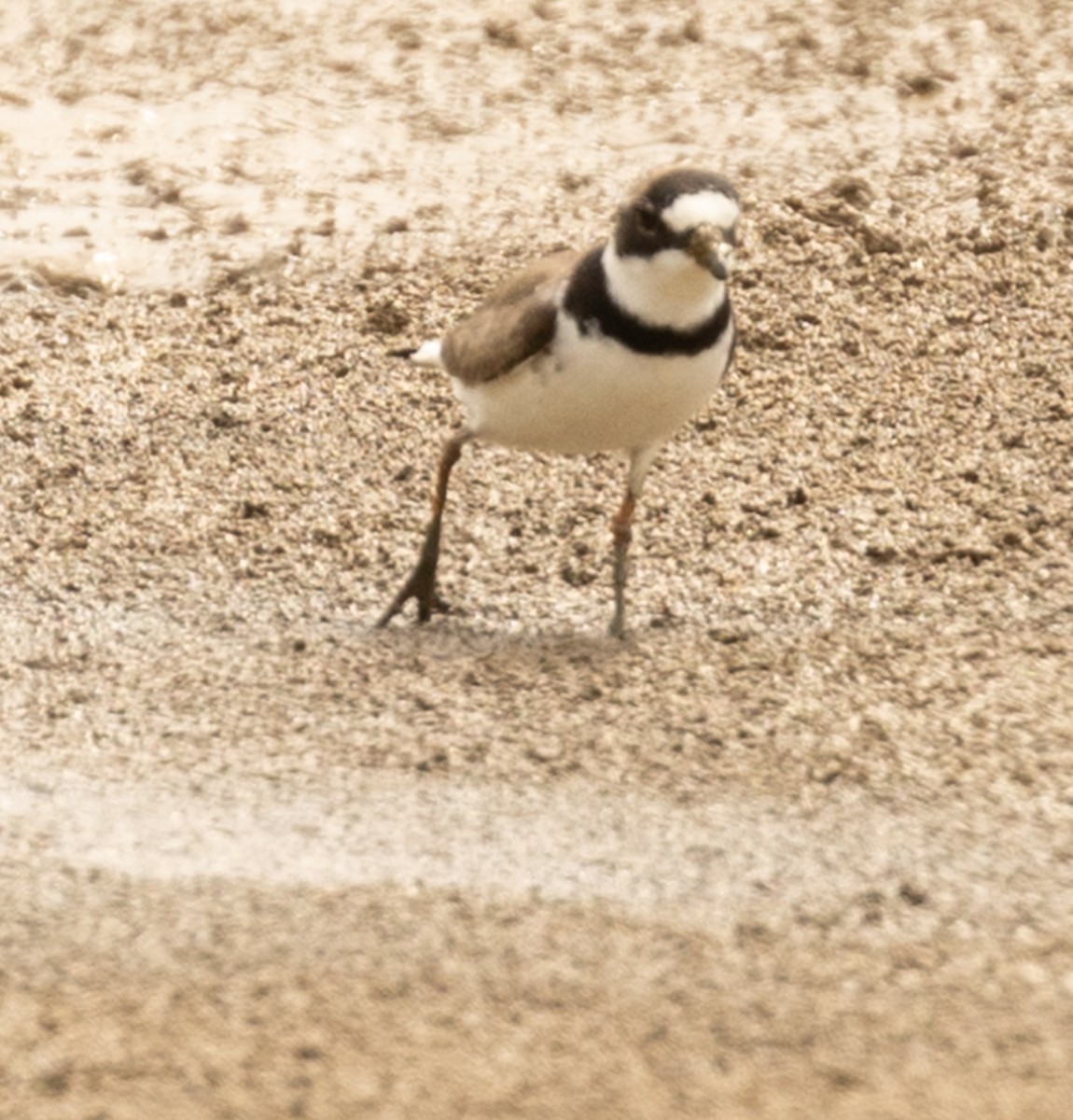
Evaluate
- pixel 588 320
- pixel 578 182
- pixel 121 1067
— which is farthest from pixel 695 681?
pixel 578 182

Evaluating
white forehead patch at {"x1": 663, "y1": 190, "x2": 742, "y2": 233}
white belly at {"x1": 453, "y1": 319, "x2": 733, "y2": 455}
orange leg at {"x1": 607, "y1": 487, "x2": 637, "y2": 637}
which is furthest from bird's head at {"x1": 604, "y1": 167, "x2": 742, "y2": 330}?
orange leg at {"x1": 607, "y1": 487, "x2": 637, "y2": 637}

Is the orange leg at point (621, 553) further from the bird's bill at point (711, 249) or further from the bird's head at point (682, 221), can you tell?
the bird's bill at point (711, 249)

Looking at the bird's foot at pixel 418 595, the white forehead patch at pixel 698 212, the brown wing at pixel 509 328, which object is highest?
the white forehead patch at pixel 698 212

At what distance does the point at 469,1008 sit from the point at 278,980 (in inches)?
13.3

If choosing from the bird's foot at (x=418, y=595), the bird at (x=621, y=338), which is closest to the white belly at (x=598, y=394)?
the bird at (x=621, y=338)

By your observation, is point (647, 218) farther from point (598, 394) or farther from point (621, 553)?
point (621, 553)

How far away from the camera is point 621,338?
198 inches

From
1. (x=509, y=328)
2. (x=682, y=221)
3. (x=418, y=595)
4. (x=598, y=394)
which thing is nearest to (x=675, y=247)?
(x=682, y=221)

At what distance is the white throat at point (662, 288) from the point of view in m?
4.92

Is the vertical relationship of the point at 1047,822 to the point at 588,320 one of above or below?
below

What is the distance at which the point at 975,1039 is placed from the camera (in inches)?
148

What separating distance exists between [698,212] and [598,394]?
0.50 meters

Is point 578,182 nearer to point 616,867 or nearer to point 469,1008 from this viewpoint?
point 616,867

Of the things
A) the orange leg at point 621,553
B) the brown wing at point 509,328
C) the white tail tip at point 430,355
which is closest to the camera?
the brown wing at point 509,328
